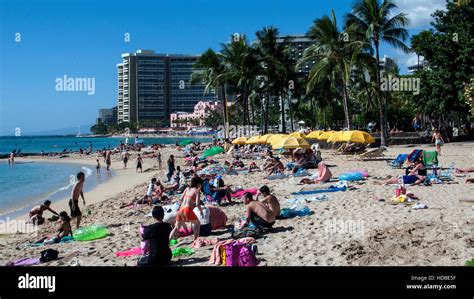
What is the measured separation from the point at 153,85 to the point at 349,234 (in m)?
171

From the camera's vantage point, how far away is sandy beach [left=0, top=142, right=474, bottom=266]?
6199mm

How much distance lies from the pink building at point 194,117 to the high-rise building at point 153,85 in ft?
32.8

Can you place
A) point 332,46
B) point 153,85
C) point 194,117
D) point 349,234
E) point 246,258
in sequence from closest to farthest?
1. point 246,258
2. point 349,234
3. point 332,46
4. point 194,117
5. point 153,85

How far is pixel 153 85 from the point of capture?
173 meters

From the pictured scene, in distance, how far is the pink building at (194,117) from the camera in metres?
149

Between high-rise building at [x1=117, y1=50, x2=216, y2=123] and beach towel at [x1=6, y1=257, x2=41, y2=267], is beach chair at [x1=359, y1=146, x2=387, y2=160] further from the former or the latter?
high-rise building at [x1=117, y1=50, x2=216, y2=123]

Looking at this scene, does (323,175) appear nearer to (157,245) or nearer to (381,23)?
(157,245)

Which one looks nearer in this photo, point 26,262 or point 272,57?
point 26,262

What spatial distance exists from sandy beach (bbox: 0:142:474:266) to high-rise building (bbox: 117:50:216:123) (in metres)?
162

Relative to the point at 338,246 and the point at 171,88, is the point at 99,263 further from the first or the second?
the point at 171,88

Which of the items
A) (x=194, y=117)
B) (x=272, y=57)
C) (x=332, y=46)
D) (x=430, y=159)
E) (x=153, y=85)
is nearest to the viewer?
(x=430, y=159)

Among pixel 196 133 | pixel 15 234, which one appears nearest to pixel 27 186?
pixel 15 234

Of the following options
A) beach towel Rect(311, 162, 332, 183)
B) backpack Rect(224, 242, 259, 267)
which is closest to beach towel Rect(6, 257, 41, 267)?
backpack Rect(224, 242, 259, 267)

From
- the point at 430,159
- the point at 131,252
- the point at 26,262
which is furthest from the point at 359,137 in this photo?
the point at 26,262
